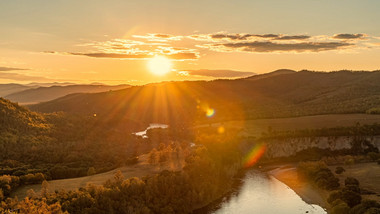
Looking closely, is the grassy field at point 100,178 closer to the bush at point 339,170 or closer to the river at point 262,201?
the river at point 262,201

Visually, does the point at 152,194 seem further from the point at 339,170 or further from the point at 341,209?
the point at 339,170

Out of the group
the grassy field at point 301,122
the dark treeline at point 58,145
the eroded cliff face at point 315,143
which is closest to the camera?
the dark treeline at point 58,145


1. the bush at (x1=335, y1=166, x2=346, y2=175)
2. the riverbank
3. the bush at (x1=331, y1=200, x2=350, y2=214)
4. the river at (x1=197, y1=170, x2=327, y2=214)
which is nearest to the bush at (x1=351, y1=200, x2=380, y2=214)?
the bush at (x1=331, y1=200, x2=350, y2=214)

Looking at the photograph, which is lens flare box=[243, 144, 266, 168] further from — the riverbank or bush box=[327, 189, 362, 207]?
bush box=[327, 189, 362, 207]

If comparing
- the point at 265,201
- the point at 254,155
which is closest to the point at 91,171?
the point at 265,201

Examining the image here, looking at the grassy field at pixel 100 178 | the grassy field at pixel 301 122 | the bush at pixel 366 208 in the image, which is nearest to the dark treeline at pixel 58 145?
the grassy field at pixel 100 178

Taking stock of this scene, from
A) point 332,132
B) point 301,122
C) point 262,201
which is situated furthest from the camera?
point 301,122
